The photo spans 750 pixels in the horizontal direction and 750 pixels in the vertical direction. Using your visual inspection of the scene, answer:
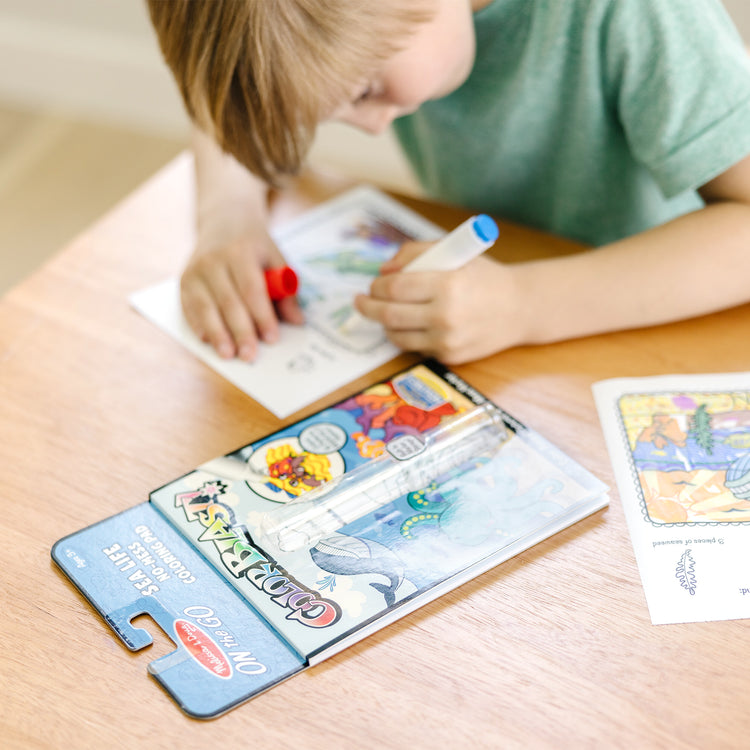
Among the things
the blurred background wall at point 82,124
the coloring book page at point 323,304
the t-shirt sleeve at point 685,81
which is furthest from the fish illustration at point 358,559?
the blurred background wall at point 82,124

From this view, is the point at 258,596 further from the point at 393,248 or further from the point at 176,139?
the point at 176,139

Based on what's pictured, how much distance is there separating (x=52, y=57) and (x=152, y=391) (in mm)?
1638

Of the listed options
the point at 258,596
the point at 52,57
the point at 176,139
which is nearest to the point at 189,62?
the point at 258,596

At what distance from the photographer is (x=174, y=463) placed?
58cm

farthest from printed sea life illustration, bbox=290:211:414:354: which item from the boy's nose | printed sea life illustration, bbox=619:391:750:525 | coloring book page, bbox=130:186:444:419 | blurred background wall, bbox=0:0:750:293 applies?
blurred background wall, bbox=0:0:750:293

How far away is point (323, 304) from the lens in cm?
72

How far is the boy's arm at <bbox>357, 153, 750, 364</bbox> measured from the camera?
645 millimetres

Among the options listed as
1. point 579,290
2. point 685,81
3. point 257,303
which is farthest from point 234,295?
point 685,81

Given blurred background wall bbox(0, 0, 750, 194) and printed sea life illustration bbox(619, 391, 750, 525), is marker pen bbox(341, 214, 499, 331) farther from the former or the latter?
blurred background wall bbox(0, 0, 750, 194)

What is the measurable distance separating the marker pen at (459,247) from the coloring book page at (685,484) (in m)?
0.13

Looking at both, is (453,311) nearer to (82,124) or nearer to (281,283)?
(281,283)

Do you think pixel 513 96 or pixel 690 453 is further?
pixel 513 96

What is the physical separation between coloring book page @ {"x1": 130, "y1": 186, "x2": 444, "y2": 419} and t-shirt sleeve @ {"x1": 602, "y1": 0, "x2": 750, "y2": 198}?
0.65 ft

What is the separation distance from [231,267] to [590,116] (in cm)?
33
